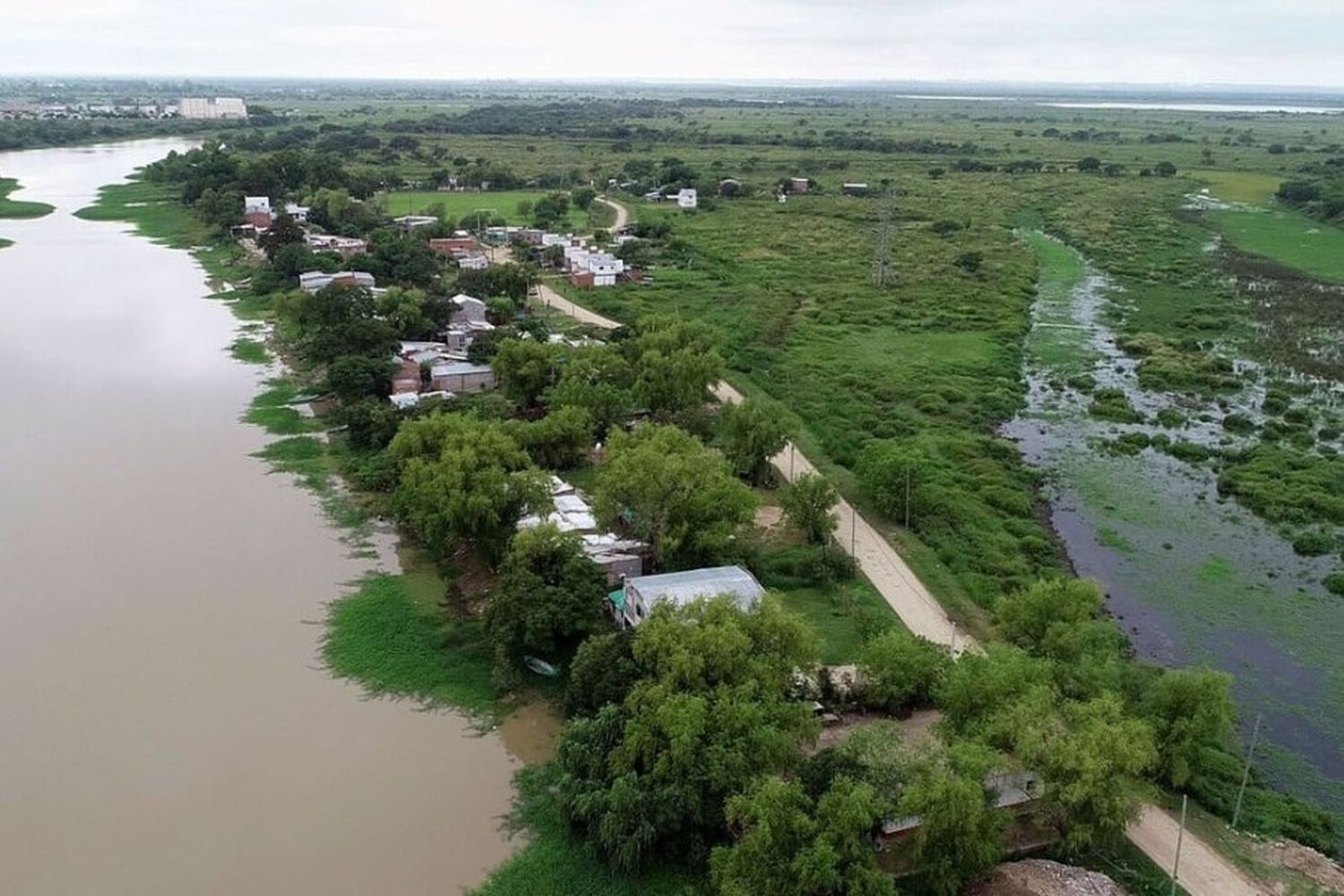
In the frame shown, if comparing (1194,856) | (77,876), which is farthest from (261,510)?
(1194,856)

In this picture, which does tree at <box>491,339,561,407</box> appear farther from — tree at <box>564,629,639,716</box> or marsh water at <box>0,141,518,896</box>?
tree at <box>564,629,639,716</box>

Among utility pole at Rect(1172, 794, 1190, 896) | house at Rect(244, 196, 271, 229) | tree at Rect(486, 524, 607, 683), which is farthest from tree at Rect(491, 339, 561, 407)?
house at Rect(244, 196, 271, 229)

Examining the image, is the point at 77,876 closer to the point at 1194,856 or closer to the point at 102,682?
the point at 102,682

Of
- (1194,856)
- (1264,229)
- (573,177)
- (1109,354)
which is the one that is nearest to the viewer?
(1194,856)

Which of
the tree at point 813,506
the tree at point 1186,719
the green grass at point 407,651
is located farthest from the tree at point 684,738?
the tree at point 813,506

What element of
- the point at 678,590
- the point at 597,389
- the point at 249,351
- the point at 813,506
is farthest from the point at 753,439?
the point at 249,351

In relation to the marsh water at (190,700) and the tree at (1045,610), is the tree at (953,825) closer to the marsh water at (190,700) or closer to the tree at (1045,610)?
the tree at (1045,610)
